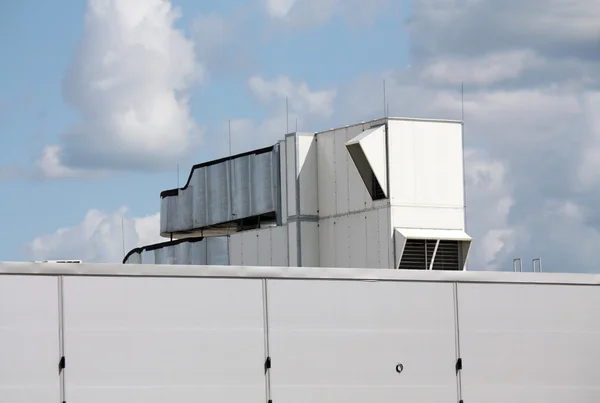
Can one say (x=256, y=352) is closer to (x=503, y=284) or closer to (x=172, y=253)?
(x=503, y=284)

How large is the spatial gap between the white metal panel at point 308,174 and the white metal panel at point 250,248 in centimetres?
286

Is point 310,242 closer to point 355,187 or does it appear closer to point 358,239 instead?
point 358,239

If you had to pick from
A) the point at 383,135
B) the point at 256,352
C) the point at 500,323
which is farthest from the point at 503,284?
the point at 383,135

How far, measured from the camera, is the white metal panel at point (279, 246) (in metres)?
40.5

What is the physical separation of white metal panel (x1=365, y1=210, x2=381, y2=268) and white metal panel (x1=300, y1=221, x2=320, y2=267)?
279cm

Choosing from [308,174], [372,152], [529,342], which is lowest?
[529,342]

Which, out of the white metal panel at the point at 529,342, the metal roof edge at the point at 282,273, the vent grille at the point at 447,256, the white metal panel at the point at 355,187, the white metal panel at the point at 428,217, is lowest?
the white metal panel at the point at 529,342

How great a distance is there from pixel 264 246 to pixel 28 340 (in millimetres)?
25660

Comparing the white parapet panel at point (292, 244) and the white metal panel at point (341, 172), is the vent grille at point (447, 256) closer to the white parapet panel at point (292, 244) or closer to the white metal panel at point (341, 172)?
the white metal panel at point (341, 172)

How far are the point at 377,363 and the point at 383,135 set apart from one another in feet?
64.1

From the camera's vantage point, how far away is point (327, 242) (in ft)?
130

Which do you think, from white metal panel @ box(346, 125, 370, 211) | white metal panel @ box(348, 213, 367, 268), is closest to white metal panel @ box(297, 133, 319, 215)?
white metal panel @ box(346, 125, 370, 211)

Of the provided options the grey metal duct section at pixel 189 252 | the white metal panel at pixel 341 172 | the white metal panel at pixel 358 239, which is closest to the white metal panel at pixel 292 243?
the white metal panel at pixel 341 172

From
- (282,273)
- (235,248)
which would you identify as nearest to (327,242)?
(235,248)
